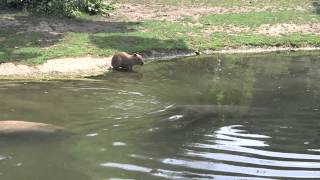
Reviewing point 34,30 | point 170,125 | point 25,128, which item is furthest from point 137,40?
point 25,128

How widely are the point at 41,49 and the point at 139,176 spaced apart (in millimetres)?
9674

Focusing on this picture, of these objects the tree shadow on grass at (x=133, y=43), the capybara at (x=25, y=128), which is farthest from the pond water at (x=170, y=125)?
the tree shadow on grass at (x=133, y=43)

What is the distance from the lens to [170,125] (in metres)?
8.73

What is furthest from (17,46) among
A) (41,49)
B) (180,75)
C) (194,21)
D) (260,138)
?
(260,138)

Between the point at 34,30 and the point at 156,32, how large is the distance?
380cm

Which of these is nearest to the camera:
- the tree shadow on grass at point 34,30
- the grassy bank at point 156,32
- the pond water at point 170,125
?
the pond water at point 170,125

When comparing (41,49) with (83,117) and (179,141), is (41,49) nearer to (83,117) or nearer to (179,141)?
(83,117)

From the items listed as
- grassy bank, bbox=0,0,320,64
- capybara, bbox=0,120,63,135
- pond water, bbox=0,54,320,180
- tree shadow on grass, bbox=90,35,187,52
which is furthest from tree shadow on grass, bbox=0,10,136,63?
capybara, bbox=0,120,63,135

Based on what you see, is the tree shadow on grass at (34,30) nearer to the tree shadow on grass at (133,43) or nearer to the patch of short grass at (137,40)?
the patch of short grass at (137,40)

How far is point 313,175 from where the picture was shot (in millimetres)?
6641

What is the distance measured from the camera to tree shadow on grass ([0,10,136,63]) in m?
15.2

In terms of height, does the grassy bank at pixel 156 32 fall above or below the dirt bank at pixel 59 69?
above

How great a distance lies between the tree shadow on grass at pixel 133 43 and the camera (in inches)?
637

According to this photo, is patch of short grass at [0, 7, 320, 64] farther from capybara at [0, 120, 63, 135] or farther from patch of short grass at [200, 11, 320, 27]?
capybara at [0, 120, 63, 135]
